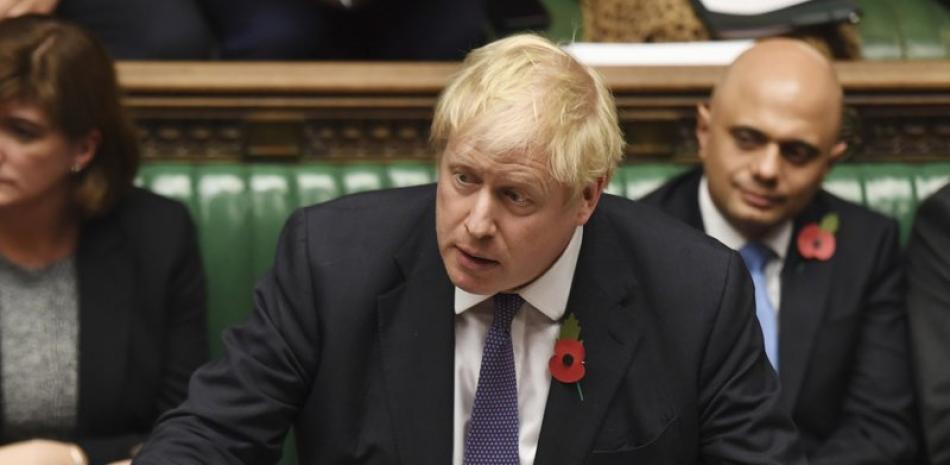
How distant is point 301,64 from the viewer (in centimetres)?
258

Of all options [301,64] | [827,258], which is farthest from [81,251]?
[827,258]

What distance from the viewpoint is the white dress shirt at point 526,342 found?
70.3 inches

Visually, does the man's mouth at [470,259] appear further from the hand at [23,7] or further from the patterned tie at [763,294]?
the hand at [23,7]

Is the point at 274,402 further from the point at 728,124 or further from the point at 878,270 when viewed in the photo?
the point at 878,270

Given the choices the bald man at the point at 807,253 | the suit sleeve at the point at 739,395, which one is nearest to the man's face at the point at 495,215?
the suit sleeve at the point at 739,395

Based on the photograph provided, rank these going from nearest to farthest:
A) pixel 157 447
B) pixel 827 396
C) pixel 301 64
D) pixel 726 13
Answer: pixel 157 447
pixel 827 396
pixel 301 64
pixel 726 13

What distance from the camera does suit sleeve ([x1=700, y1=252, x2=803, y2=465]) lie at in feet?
5.68

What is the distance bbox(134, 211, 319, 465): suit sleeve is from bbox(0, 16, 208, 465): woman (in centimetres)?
51

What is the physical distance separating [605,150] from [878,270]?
3.10ft

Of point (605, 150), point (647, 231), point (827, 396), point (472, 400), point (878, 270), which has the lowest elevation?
point (827, 396)

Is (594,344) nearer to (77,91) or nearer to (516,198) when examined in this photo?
(516,198)

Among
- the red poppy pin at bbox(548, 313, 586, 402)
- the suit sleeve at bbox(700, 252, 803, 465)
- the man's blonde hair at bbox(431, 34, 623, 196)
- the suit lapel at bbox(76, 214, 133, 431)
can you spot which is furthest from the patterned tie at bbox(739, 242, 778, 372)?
the suit lapel at bbox(76, 214, 133, 431)

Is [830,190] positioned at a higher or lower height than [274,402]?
lower

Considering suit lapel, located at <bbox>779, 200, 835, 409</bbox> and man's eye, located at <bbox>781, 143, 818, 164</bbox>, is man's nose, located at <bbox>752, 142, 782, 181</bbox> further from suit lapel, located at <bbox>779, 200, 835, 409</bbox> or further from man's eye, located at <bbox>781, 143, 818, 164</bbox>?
suit lapel, located at <bbox>779, 200, 835, 409</bbox>
